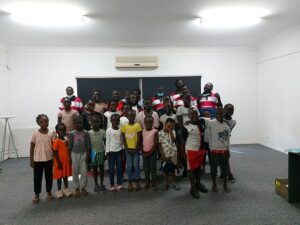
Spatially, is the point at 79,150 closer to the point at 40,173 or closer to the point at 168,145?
the point at 40,173

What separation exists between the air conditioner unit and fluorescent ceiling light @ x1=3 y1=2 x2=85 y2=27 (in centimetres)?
200

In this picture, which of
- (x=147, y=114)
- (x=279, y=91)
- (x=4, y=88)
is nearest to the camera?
(x=147, y=114)

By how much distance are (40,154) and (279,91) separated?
5268 millimetres

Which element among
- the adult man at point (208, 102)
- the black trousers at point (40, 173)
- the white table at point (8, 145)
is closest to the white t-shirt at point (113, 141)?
the black trousers at point (40, 173)

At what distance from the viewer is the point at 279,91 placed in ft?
18.4

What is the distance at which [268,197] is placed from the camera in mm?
3100

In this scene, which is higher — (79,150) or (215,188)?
(79,150)

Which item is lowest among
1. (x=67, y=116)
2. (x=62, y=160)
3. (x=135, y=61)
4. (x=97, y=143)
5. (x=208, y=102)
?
(x=62, y=160)

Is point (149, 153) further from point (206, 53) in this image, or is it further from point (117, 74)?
point (206, 53)

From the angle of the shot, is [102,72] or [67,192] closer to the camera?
[67,192]

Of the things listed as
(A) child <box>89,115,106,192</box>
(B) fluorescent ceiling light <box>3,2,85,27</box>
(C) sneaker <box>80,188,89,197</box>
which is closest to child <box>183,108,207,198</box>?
(A) child <box>89,115,106,192</box>

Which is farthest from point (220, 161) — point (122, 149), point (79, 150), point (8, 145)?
point (8, 145)

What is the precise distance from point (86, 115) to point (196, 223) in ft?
8.27

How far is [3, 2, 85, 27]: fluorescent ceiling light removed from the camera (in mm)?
3404
